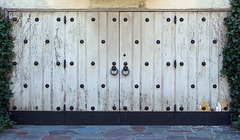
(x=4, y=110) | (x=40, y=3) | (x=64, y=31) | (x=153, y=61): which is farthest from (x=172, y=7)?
(x=4, y=110)

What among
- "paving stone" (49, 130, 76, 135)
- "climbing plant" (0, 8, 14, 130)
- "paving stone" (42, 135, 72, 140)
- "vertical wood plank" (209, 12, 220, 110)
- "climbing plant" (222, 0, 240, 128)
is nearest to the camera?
"paving stone" (42, 135, 72, 140)

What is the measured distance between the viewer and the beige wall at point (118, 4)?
6.07 metres

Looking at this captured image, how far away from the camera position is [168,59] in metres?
6.19

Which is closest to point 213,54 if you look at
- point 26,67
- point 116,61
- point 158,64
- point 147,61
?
point 158,64

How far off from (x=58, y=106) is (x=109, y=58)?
4.20ft

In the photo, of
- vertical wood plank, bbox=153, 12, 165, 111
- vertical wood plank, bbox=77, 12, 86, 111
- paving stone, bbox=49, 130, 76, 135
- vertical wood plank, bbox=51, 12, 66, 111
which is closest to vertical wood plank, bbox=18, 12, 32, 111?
vertical wood plank, bbox=51, 12, 66, 111

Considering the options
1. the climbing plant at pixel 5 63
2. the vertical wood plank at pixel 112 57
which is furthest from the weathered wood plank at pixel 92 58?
the climbing plant at pixel 5 63

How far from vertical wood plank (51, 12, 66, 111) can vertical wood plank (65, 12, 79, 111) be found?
3.0 inches

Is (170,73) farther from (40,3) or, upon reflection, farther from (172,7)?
(40,3)

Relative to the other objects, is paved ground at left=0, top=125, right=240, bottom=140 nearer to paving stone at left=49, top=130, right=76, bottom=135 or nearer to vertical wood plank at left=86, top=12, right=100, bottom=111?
paving stone at left=49, top=130, right=76, bottom=135

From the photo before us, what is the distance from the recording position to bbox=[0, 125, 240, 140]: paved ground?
17.9 ft

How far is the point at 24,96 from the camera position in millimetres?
6242

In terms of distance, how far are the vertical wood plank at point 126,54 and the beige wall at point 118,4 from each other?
227 mm

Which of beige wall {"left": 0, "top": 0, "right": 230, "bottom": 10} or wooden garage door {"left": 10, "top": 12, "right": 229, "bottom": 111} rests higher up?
beige wall {"left": 0, "top": 0, "right": 230, "bottom": 10}
